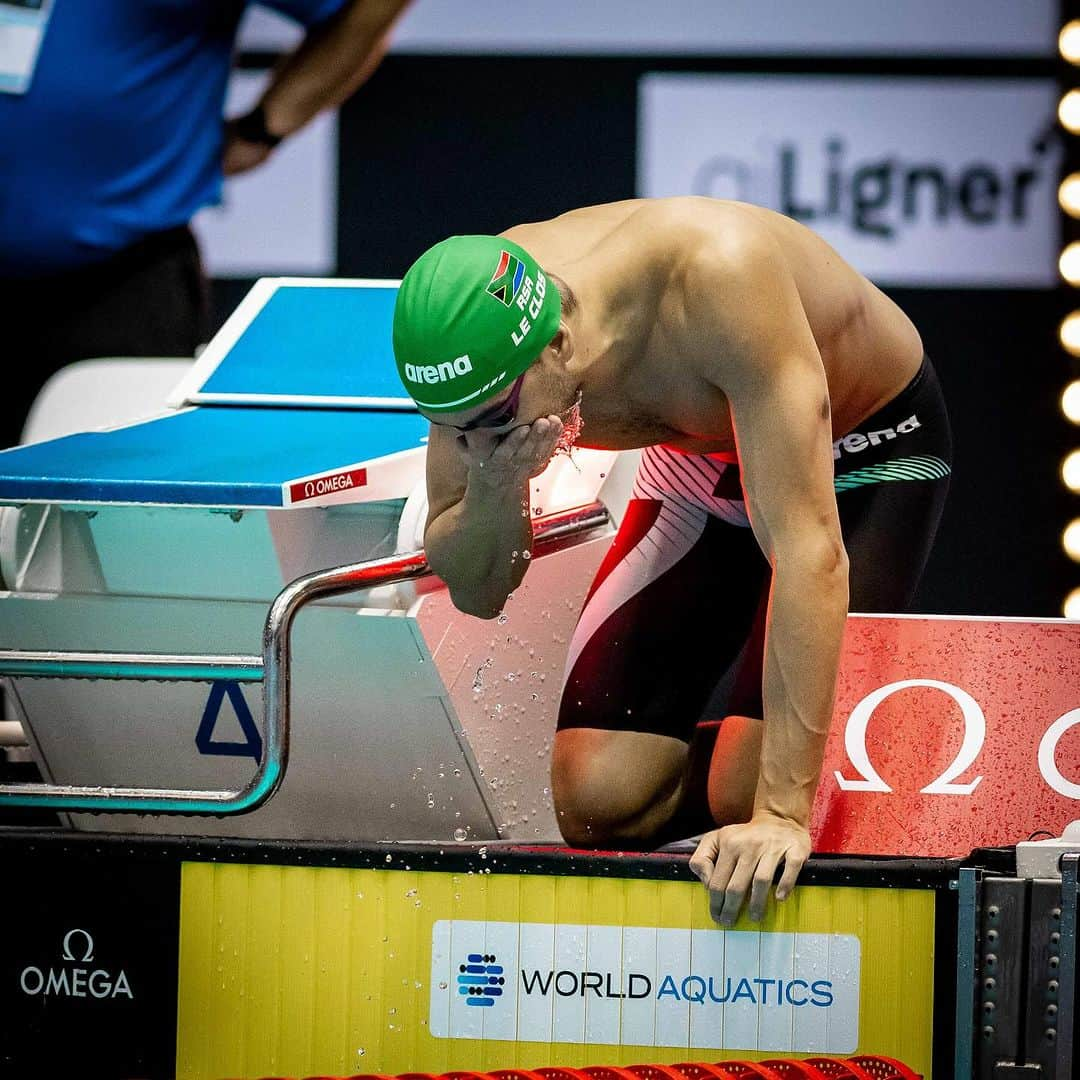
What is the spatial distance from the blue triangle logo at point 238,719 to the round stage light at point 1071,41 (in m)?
2.53

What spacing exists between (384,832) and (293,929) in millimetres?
478

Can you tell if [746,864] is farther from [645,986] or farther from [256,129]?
[256,129]

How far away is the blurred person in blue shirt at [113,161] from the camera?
3.68 metres

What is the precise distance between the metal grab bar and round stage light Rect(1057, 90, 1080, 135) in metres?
2.35

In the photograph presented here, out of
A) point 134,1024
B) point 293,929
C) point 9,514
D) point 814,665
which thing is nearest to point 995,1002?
point 814,665

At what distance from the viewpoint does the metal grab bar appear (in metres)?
2.48

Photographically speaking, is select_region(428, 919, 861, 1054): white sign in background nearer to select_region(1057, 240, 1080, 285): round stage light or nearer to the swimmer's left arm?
the swimmer's left arm

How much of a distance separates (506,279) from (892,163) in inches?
99.7

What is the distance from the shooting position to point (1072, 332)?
4.34m

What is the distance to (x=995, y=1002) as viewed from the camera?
2.35 m

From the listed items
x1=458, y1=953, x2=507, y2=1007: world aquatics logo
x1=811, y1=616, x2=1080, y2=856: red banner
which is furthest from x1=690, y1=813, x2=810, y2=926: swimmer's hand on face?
x1=811, y1=616, x2=1080, y2=856: red banner

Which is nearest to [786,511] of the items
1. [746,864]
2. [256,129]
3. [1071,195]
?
[746,864]

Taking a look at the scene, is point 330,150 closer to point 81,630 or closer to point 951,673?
point 81,630

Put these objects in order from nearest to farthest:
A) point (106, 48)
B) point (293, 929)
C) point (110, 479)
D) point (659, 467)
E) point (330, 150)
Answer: point (293, 929) → point (110, 479) → point (659, 467) → point (106, 48) → point (330, 150)
